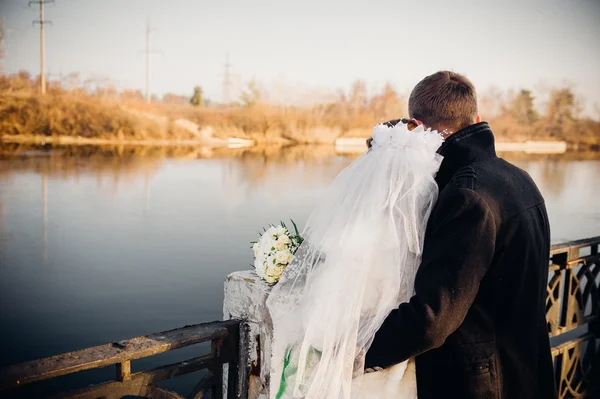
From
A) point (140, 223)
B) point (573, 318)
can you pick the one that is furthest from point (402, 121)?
point (140, 223)

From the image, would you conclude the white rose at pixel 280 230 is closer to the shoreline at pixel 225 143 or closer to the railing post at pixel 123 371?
the railing post at pixel 123 371

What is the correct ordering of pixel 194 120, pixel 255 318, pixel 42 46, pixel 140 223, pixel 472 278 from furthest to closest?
pixel 42 46 < pixel 194 120 < pixel 140 223 < pixel 255 318 < pixel 472 278

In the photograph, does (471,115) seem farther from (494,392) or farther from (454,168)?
(494,392)

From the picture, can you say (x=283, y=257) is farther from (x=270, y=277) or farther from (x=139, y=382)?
(x=139, y=382)

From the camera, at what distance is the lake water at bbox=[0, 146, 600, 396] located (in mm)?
13164

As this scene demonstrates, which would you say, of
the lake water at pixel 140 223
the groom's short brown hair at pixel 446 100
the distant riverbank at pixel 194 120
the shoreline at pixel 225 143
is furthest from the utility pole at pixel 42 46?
the groom's short brown hair at pixel 446 100

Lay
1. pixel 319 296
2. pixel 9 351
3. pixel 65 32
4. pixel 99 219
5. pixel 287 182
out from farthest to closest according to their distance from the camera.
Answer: pixel 65 32
pixel 287 182
pixel 99 219
pixel 9 351
pixel 319 296

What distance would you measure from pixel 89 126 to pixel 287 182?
43.9ft

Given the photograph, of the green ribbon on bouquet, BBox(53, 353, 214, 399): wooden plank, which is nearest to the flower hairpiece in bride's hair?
the green ribbon on bouquet

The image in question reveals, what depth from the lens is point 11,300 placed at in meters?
15.0

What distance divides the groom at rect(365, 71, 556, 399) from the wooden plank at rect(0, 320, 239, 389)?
609mm

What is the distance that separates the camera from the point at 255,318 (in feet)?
6.14

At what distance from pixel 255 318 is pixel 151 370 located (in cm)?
39

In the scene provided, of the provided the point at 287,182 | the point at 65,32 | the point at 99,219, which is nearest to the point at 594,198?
the point at 287,182
